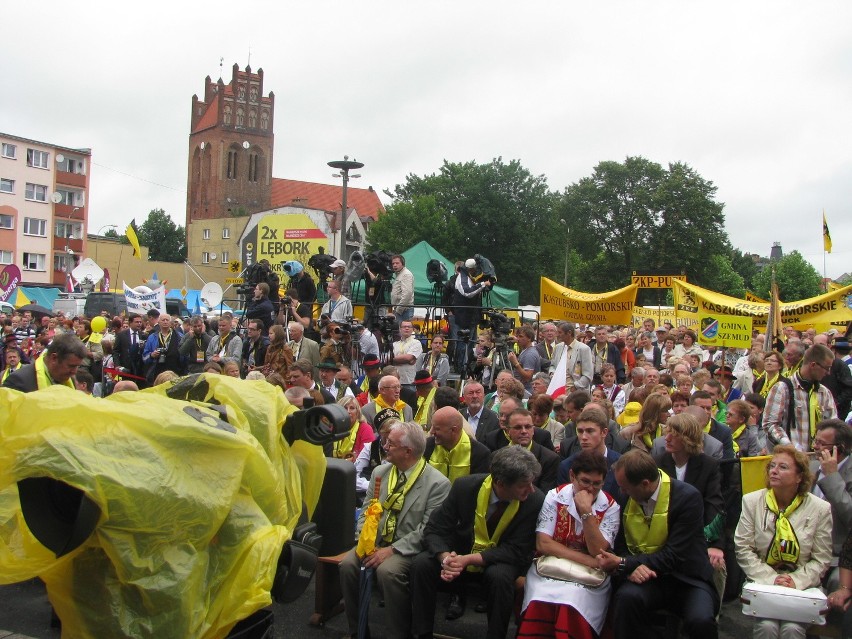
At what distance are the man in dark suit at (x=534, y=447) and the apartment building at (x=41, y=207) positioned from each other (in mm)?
64338

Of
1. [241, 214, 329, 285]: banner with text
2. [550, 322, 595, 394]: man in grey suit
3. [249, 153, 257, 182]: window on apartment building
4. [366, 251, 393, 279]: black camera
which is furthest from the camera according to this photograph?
[249, 153, 257, 182]: window on apartment building

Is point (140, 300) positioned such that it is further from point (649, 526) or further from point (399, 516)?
point (649, 526)

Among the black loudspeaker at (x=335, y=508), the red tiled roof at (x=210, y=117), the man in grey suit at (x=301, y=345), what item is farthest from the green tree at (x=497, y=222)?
the black loudspeaker at (x=335, y=508)

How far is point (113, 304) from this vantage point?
2744 cm

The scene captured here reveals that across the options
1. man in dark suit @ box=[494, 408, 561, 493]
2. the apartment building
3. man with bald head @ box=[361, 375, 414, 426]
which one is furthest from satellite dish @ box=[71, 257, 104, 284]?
the apartment building

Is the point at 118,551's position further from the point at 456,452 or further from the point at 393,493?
the point at 456,452

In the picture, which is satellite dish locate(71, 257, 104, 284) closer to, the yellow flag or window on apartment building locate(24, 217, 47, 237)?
the yellow flag

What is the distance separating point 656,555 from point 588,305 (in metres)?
9.48

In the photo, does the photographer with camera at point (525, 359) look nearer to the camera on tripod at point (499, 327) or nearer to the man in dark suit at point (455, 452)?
the camera on tripod at point (499, 327)

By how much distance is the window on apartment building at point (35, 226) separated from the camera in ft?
222

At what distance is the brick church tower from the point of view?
91125 mm

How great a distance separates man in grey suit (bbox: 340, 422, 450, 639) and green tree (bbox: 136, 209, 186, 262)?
314ft

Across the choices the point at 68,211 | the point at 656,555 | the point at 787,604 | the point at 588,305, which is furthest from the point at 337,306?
the point at 68,211

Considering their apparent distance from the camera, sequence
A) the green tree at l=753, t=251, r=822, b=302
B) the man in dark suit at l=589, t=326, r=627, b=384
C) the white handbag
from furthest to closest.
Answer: the green tree at l=753, t=251, r=822, b=302 < the man in dark suit at l=589, t=326, r=627, b=384 < the white handbag
